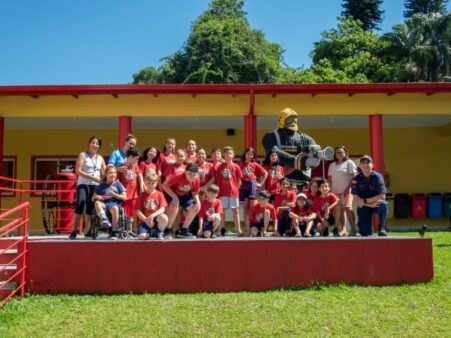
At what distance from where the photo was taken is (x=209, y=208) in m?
6.41

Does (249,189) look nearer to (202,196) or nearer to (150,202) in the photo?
(202,196)

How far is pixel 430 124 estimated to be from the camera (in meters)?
13.0

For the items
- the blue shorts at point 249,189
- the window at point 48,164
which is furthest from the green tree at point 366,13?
the blue shorts at point 249,189

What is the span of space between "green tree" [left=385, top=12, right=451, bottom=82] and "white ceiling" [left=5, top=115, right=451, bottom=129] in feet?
51.1

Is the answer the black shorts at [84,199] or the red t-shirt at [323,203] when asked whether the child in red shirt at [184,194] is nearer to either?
the black shorts at [84,199]

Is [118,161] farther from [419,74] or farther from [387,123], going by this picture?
[419,74]

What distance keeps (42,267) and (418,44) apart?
27213 mm

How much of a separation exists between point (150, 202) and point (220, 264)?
3.87 ft

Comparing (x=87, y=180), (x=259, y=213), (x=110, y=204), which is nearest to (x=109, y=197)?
(x=110, y=204)

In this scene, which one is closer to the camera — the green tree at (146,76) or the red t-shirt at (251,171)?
the red t-shirt at (251,171)

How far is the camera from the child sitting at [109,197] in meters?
5.85

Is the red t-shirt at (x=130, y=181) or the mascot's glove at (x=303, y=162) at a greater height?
the mascot's glove at (x=303, y=162)

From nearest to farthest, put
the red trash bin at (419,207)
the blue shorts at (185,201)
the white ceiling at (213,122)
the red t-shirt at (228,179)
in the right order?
the blue shorts at (185,201) < the red t-shirt at (228,179) < the white ceiling at (213,122) < the red trash bin at (419,207)

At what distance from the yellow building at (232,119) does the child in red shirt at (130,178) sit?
153 inches
